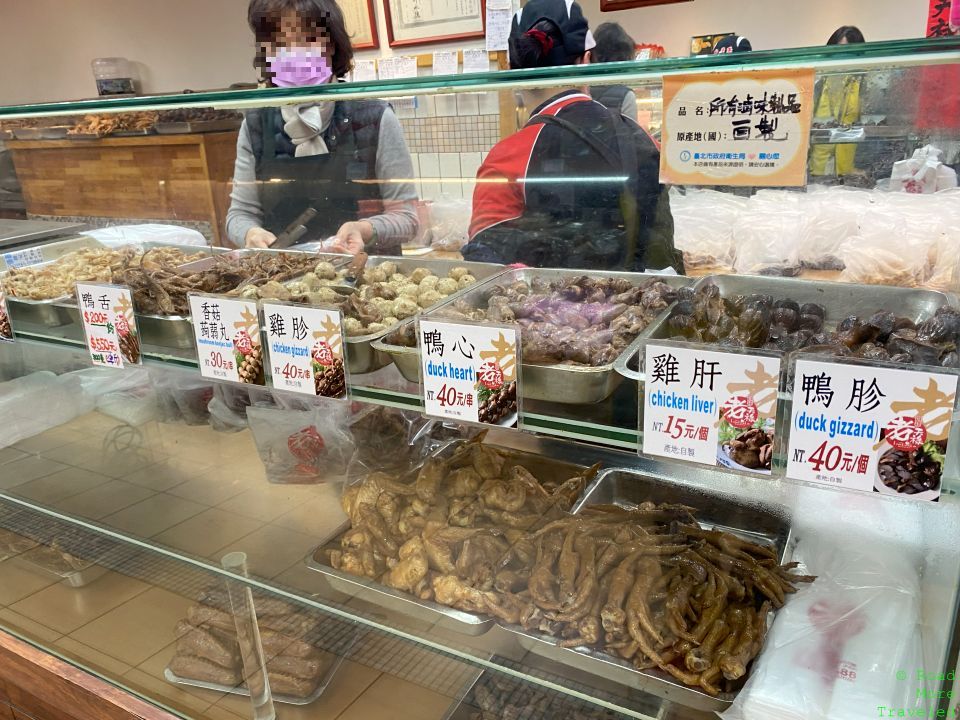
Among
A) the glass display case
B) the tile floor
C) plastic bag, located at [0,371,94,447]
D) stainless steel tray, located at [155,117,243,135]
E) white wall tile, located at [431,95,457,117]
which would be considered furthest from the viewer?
plastic bag, located at [0,371,94,447]

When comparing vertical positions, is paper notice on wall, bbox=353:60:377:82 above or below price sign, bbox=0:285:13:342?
above

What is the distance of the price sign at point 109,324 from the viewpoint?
1.58m

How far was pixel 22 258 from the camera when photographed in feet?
6.63

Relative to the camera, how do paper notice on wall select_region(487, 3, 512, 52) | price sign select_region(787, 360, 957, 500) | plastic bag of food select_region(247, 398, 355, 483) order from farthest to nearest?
paper notice on wall select_region(487, 3, 512, 52), plastic bag of food select_region(247, 398, 355, 483), price sign select_region(787, 360, 957, 500)

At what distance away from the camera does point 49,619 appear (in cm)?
201

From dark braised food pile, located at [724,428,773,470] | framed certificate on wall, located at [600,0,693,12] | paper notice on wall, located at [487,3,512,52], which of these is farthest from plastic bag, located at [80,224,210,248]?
framed certificate on wall, located at [600,0,693,12]

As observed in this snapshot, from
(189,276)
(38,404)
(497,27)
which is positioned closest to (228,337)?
(189,276)

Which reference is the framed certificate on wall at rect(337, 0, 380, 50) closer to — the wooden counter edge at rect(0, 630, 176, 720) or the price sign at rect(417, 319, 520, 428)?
the wooden counter edge at rect(0, 630, 176, 720)

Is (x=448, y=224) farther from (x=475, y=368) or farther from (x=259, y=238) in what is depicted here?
(x=475, y=368)

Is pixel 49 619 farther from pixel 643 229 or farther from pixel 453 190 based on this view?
pixel 643 229

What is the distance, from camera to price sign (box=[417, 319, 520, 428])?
1.15 metres

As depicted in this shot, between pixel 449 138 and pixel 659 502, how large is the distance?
3.05ft

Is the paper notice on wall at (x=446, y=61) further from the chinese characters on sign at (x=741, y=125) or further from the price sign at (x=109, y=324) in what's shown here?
the chinese characters on sign at (x=741, y=125)

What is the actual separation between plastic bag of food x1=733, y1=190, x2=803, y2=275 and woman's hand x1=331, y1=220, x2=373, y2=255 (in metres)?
0.89
